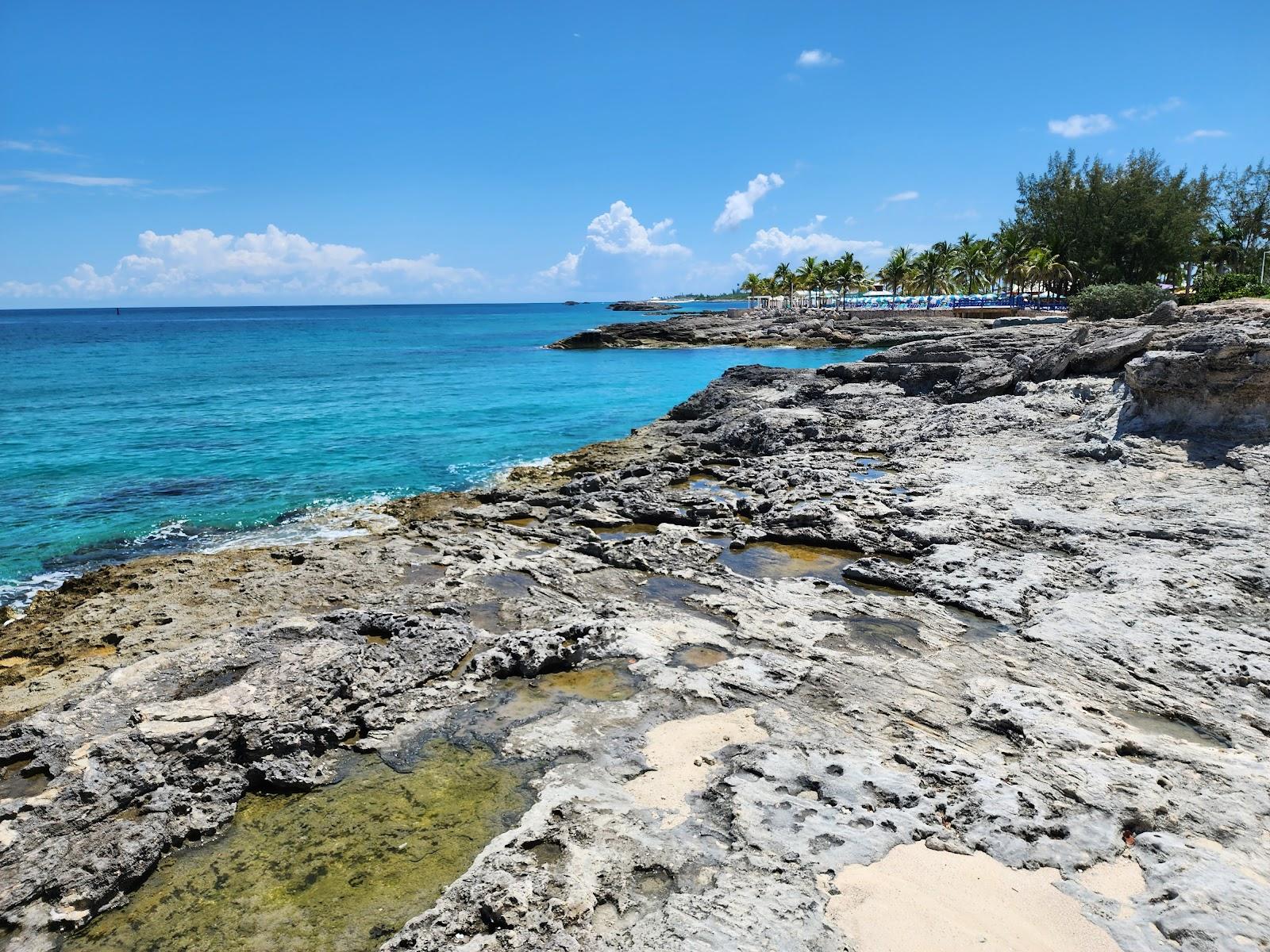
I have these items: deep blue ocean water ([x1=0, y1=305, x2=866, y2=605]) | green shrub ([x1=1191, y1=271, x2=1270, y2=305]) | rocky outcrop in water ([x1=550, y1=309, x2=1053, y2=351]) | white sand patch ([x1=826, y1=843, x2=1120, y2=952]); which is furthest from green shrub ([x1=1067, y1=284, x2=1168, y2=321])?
white sand patch ([x1=826, y1=843, x2=1120, y2=952])

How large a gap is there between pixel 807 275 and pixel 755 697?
11658 centimetres

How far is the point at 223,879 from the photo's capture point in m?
7.21

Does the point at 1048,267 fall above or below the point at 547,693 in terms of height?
above

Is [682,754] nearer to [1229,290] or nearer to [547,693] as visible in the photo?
[547,693]

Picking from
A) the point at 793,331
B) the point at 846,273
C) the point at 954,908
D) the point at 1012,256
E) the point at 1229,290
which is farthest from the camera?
the point at 846,273

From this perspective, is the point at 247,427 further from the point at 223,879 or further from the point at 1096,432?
the point at 1096,432

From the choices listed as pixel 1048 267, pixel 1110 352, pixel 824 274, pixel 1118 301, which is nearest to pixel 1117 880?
pixel 1110 352

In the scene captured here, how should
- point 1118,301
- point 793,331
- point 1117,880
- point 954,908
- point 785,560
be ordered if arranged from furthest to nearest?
1. point 793,331
2. point 1118,301
3. point 785,560
4. point 1117,880
5. point 954,908

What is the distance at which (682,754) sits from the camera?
848cm

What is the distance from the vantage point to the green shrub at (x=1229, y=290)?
48625 millimetres

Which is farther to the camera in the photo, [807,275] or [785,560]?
[807,275]

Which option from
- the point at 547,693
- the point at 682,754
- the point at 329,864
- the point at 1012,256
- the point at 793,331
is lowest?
the point at 329,864

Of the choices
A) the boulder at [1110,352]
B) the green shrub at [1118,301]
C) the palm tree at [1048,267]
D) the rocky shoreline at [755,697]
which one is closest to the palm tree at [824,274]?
the palm tree at [1048,267]

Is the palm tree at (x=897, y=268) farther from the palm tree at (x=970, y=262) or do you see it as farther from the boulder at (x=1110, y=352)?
the boulder at (x=1110, y=352)
